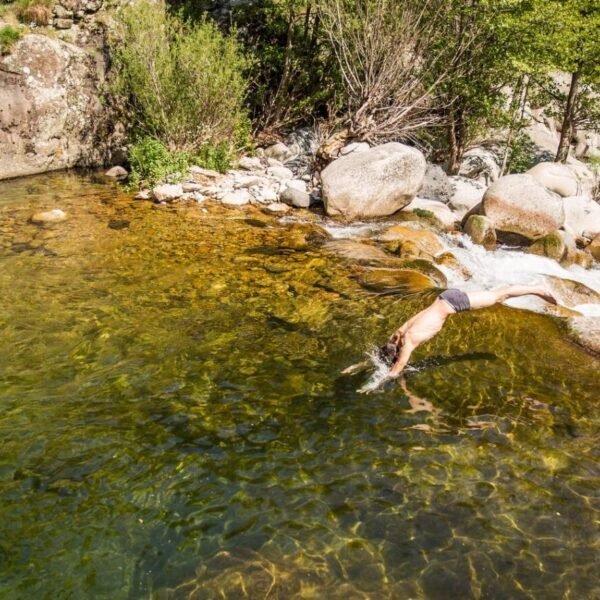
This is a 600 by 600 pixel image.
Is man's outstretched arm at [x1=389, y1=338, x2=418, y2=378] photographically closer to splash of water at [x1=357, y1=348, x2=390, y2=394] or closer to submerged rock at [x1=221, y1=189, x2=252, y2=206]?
splash of water at [x1=357, y1=348, x2=390, y2=394]

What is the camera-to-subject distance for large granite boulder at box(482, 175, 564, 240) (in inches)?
515

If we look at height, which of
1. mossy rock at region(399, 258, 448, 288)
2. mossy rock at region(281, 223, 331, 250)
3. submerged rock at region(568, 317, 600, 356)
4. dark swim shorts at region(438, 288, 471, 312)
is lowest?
mossy rock at region(281, 223, 331, 250)

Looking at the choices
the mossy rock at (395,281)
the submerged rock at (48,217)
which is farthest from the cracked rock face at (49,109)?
the mossy rock at (395,281)

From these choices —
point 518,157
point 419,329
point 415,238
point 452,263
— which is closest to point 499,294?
point 419,329

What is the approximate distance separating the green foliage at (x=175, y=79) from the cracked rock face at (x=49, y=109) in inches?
59.4

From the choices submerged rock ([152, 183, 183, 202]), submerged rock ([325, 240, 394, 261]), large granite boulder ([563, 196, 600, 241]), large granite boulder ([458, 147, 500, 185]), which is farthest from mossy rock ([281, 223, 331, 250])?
large granite boulder ([458, 147, 500, 185])

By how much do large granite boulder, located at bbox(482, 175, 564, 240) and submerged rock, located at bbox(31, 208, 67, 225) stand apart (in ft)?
32.7

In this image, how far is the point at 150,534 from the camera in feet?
14.6

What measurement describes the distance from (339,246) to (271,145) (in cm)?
893

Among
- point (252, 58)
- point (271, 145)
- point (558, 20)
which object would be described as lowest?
point (271, 145)

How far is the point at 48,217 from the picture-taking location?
12312 mm

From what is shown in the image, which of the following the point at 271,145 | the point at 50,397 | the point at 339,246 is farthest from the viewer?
the point at 271,145

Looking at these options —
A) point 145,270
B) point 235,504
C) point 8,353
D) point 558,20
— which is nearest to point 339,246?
point 145,270

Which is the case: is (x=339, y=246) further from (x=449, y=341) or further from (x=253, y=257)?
(x=449, y=341)
